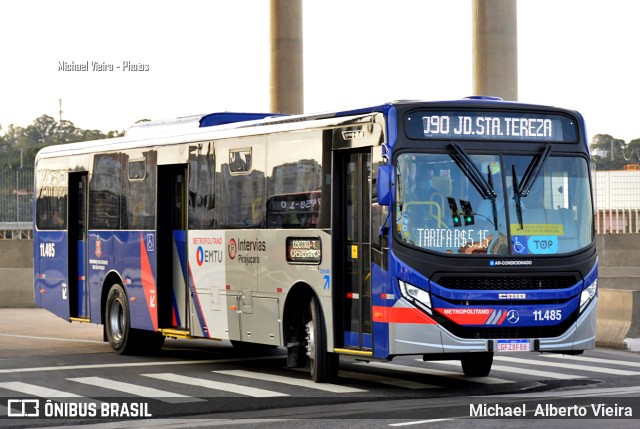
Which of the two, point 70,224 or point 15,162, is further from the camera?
point 15,162

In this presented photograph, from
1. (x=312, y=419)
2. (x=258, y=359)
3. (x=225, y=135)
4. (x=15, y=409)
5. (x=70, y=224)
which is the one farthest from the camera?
(x=70, y=224)

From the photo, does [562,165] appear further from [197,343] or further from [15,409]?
[197,343]

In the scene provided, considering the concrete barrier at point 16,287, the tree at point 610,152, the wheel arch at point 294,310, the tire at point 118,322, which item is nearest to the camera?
the wheel arch at point 294,310

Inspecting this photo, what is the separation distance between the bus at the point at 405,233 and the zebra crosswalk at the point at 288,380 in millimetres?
411

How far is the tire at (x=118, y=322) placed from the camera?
1995 centimetres

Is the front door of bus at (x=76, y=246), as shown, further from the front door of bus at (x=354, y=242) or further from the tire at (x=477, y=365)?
the front door of bus at (x=354, y=242)

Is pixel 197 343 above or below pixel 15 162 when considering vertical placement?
below

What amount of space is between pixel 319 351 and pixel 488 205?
8.70ft

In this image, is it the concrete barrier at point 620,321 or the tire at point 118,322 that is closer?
the tire at point 118,322

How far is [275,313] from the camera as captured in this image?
643 inches

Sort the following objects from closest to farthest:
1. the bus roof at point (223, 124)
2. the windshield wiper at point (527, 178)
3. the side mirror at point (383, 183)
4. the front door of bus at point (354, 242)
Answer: the side mirror at point (383, 183), the windshield wiper at point (527, 178), the bus roof at point (223, 124), the front door of bus at point (354, 242)

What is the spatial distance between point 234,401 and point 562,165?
4.40m

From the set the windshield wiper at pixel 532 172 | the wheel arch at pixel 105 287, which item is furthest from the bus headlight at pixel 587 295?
the wheel arch at pixel 105 287

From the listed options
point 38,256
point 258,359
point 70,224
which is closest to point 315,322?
point 258,359
